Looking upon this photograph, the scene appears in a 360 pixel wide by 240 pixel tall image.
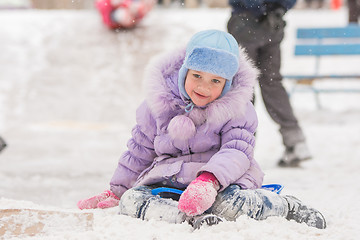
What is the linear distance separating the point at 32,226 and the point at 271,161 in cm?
252

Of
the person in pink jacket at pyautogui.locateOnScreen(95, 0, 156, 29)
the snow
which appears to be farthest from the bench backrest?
the person in pink jacket at pyautogui.locateOnScreen(95, 0, 156, 29)

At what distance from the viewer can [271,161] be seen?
13.9ft

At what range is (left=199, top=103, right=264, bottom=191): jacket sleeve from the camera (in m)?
2.14

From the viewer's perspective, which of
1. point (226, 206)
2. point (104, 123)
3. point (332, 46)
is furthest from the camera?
point (332, 46)

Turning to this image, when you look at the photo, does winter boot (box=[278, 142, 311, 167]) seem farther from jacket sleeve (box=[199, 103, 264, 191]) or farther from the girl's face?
the girl's face

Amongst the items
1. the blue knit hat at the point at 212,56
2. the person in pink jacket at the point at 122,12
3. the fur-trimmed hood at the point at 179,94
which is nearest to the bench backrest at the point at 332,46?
the person in pink jacket at the point at 122,12

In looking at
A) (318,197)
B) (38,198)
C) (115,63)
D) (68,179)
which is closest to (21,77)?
(115,63)

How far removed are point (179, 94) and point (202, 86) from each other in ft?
0.51

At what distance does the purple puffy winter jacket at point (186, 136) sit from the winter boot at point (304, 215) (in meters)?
0.20

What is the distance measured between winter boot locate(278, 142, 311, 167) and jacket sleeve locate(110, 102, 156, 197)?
172cm

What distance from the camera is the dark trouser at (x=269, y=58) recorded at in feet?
12.1

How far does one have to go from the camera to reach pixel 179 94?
240cm

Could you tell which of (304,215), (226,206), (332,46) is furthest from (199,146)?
(332,46)

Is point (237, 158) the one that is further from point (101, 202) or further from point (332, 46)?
point (332, 46)
